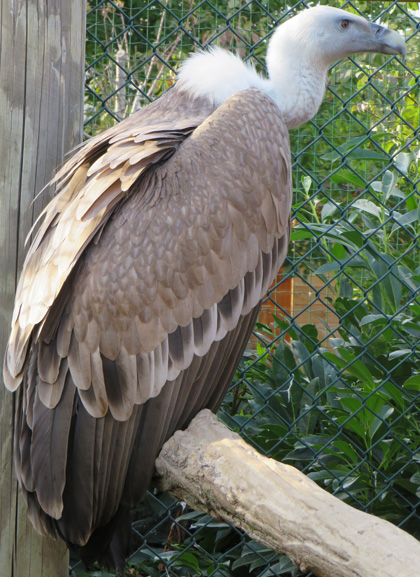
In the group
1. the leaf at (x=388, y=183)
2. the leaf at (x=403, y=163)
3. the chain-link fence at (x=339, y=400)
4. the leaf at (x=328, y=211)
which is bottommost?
the chain-link fence at (x=339, y=400)

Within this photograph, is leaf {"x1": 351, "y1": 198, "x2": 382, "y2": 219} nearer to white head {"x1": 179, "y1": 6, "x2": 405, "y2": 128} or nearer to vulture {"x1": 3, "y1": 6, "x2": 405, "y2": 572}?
white head {"x1": 179, "y1": 6, "x2": 405, "y2": 128}

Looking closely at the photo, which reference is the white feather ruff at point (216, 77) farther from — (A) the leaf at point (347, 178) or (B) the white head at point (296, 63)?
(A) the leaf at point (347, 178)

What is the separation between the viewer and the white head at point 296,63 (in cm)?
221

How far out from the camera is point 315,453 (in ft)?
9.39

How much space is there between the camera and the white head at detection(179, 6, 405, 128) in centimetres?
221

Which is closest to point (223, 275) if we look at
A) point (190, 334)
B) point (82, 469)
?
point (190, 334)

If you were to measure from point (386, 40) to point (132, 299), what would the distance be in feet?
4.63

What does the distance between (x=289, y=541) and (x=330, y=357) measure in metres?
1.69

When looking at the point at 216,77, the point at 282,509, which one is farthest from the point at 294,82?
the point at 282,509

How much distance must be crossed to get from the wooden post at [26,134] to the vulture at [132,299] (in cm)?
6

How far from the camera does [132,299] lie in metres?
1.77

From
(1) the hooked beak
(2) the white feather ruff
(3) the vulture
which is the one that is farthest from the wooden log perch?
(1) the hooked beak

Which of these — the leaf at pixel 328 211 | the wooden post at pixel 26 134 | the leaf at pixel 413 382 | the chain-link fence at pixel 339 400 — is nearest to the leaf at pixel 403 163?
the chain-link fence at pixel 339 400

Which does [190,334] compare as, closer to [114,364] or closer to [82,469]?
[114,364]
